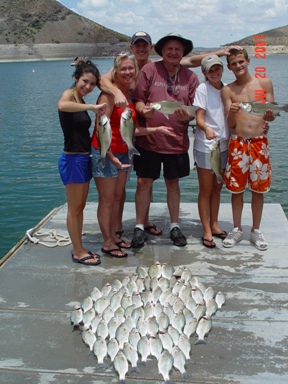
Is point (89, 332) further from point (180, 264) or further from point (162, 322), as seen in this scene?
point (180, 264)

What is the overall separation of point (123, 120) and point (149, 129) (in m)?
0.53

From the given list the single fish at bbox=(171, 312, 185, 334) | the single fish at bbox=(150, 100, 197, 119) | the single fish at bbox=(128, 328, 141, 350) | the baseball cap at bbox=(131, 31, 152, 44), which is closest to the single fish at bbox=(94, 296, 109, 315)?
the single fish at bbox=(128, 328, 141, 350)

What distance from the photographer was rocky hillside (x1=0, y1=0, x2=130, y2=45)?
477 feet

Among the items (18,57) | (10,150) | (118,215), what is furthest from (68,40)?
(118,215)

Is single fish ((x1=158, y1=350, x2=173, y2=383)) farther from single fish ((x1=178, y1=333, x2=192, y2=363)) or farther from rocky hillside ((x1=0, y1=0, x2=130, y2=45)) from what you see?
rocky hillside ((x1=0, y1=0, x2=130, y2=45))

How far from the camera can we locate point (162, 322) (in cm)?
367

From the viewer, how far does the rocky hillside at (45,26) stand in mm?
145250

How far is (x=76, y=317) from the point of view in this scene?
3.75 m

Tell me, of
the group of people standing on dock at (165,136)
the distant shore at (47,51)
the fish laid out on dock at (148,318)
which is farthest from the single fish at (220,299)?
the distant shore at (47,51)

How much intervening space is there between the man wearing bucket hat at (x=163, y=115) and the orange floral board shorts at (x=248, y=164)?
0.48m

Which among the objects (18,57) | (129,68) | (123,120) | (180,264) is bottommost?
(18,57)

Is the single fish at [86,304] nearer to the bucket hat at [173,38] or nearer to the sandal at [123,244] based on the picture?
the sandal at [123,244]

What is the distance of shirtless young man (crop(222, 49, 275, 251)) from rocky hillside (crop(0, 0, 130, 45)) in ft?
460

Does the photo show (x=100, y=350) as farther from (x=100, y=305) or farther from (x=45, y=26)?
(x=45, y=26)
